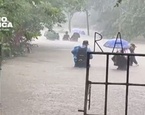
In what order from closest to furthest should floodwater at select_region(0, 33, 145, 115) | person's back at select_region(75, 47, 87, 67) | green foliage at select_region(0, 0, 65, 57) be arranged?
green foliage at select_region(0, 0, 65, 57) < floodwater at select_region(0, 33, 145, 115) < person's back at select_region(75, 47, 87, 67)

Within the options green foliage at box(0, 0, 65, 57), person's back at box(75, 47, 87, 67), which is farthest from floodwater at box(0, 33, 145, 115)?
green foliage at box(0, 0, 65, 57)

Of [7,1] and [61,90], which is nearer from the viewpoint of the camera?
[7,1]

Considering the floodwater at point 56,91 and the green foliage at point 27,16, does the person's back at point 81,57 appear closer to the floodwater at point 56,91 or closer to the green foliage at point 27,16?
the floodwater at point 56,91

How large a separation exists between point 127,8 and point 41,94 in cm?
3470

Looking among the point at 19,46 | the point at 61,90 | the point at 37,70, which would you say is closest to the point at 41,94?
the point at 61,90

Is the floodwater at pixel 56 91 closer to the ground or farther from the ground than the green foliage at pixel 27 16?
closer to the ground

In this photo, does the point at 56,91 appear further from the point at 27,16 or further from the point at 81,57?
the point at 27,16

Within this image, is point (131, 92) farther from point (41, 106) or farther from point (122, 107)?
point (41, 106)

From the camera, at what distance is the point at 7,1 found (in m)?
9.64

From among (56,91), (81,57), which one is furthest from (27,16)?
(56,91)

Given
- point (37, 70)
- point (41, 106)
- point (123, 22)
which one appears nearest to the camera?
point (41, 106)

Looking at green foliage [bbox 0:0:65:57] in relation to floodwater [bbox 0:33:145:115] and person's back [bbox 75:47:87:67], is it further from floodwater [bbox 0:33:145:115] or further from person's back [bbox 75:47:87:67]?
person's back [bbox 75:47:87:67]

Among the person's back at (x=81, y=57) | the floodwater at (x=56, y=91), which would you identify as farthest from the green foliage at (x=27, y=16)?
the person's back at (x=81, y=57)

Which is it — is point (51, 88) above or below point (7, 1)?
below
